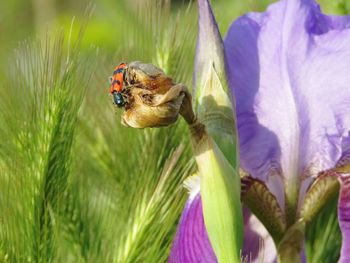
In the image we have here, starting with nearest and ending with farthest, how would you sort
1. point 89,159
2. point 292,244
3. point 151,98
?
point 151,98 < point 292,244 < point 89,159

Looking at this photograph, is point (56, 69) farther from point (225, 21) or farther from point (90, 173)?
point (225, 21)

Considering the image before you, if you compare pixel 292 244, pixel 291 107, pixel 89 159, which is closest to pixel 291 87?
pixel 291 107

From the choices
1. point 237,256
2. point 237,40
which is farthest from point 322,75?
point 237,256

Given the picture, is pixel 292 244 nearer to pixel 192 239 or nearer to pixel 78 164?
pixel 192 239

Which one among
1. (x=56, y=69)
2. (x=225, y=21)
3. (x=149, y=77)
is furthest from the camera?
(x=225, y=21)

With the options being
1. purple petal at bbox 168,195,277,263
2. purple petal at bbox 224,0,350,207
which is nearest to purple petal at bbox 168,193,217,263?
purple petal at bbox 168,195,277,263

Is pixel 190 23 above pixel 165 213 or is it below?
above
